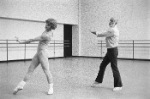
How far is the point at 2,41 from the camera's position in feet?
33.8

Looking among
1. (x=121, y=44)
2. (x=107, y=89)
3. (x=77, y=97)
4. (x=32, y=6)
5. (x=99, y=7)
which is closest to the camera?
(x=77, y=97)

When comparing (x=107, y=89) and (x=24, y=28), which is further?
(x=24, y=28)

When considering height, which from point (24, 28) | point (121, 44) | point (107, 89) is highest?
point (24, 28)

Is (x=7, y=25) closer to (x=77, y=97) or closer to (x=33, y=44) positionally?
(x=33, y=44)

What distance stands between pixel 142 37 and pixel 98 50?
299cm

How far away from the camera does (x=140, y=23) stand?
1197cm

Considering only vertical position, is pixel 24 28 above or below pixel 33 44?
above

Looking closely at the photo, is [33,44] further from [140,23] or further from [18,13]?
[140,23]

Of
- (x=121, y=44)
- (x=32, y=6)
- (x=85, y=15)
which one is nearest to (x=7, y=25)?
(x=32, y=6)

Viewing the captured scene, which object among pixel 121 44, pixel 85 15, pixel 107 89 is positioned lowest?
pixel 107 89

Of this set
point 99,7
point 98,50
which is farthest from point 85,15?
point 98,50

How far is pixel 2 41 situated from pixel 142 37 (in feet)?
24.1

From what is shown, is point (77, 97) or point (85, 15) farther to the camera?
point (85, 15)

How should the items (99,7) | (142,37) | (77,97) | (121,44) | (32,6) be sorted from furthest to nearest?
(99,7) → (121,44) → (142,37) → (32,6) → (77,97)
